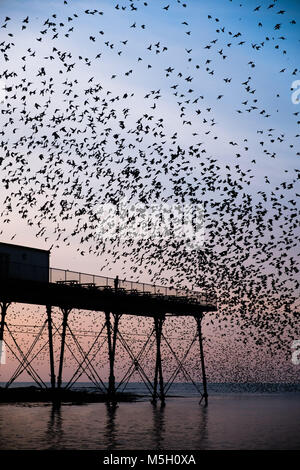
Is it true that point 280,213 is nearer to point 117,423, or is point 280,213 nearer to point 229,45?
point 229,45

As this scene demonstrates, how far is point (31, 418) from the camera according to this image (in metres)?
39.5

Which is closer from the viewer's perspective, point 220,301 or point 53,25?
point 53,25

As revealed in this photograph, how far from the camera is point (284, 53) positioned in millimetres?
22156

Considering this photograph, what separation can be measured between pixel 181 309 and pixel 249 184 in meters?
21.1

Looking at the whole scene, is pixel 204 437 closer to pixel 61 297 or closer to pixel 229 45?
pixel 61 297

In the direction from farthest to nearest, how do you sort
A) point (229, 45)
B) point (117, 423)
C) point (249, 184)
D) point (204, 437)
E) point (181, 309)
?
point (181, 309), point (117, 423), point (204, 437), point (249, 184), point (229, 45)

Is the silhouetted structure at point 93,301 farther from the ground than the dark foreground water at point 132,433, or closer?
farther from the ground

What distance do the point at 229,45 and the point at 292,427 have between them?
90.8ft

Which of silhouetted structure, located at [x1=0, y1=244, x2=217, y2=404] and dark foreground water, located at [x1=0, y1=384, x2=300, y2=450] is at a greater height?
silhouetted structure, located at [x1=0, y1=244, x2=217, y2=404]
